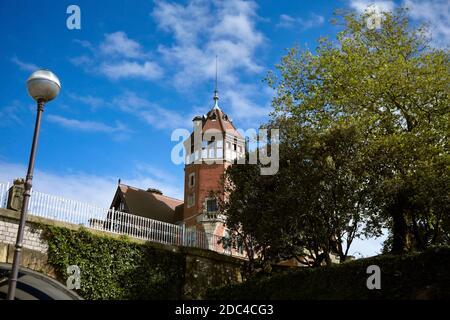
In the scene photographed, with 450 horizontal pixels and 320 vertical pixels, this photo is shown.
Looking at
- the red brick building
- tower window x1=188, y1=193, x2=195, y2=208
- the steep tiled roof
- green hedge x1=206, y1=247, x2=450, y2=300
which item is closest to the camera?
green hedge x1=206, y1=247, x2=450, y2=300

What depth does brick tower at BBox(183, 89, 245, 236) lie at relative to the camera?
46781 millimetres

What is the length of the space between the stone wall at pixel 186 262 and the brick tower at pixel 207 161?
17.7 m

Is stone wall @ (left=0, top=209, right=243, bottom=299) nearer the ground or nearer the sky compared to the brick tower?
nearer the ground

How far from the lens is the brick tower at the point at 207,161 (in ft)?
153

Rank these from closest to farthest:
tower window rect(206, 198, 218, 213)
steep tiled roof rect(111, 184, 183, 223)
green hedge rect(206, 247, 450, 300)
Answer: green hedge rect(206, 247, 450, 300)
tower window rect(206, 198, 218, 213)
steep tiled roof rect(111, 184, 183, 223)

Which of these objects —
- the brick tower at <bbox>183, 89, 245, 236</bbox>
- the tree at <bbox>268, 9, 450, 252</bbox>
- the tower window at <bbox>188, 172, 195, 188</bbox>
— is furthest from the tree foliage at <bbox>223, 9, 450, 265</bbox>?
the tower window at <bbox>188, 172, 195, 188</bbox>

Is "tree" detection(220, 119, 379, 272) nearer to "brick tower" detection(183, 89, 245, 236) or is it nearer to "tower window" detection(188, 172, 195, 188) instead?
"brick tower" detection(183, 89, 245, 236)

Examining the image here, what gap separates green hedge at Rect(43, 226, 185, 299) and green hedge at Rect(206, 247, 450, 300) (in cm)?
283

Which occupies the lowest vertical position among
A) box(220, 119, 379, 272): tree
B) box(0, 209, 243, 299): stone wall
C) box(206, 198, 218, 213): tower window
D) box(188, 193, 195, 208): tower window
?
box(0, 209, 243, 299): stone wall

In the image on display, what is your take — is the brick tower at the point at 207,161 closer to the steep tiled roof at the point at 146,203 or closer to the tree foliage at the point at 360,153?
the steep tiled roof at the point at 146,203

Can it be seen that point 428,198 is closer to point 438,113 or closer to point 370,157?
point 370,157

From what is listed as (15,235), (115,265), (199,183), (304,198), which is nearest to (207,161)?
(199,183)

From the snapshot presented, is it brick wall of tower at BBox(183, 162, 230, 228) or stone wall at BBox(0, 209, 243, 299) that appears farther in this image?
brick wall of tower at BBox(183, 162, 230, 228)

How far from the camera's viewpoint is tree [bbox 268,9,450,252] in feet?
67.3
